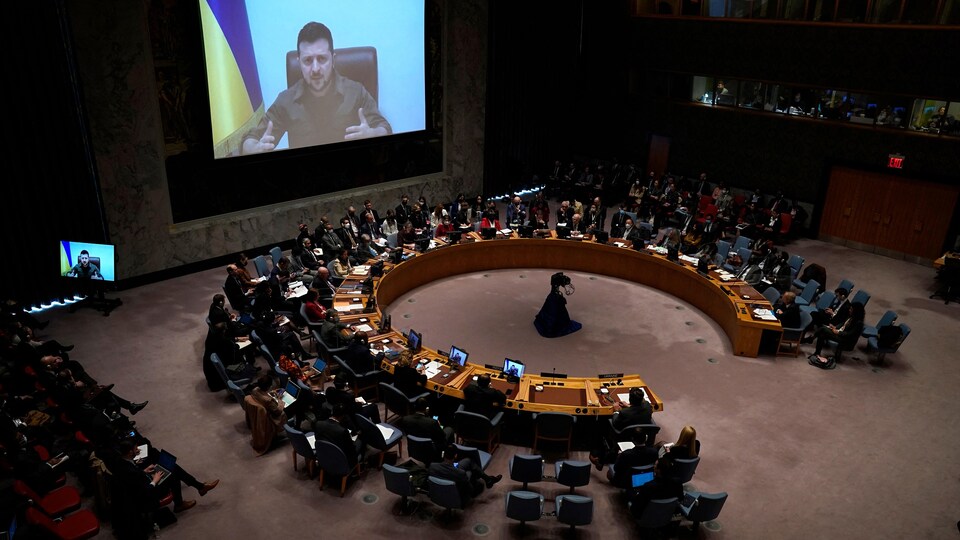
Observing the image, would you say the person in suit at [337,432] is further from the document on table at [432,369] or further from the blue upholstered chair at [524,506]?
the blue upholstered chair at [524,506]

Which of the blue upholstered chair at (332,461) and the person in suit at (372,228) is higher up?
the person in suit at (372,228)

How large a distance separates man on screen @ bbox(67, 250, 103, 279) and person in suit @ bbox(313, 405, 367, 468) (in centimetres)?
697

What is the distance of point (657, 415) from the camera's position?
991 cm

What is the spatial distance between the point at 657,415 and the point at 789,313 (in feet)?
11.1

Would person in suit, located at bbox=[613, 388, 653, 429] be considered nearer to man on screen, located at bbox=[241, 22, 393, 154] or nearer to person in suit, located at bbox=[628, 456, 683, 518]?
person in suit, located at bbox=[628, 456, 683, 518]

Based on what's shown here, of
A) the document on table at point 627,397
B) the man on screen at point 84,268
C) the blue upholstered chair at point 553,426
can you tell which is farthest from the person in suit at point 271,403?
the man on screen at point 84,268

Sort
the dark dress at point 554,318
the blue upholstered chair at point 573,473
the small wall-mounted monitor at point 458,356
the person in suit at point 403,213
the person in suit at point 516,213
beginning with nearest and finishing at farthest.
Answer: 1. the blue upholstered chair at point 573,473
2. the small wall-mounted monitor at point 458,356
3. the dark dress at point 554,318
4. the person in suit at point 403,213
5. the person in suit at point 516,213

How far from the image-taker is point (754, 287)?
43.2 ft

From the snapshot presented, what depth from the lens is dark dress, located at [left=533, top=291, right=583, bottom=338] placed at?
12133 millimetres

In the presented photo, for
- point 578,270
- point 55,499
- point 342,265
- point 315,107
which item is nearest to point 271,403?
point 55,499

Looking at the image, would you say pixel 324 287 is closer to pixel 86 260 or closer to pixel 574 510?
pixel 86 260

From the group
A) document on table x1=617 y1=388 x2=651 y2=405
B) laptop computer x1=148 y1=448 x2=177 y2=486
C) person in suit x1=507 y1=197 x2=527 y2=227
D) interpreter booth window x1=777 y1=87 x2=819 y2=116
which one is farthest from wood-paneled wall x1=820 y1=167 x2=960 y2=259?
laptop computer x1=148 y1=448 x2=177 y2=486

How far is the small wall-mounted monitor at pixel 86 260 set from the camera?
1236cm

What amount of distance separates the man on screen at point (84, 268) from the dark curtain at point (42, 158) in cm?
42
